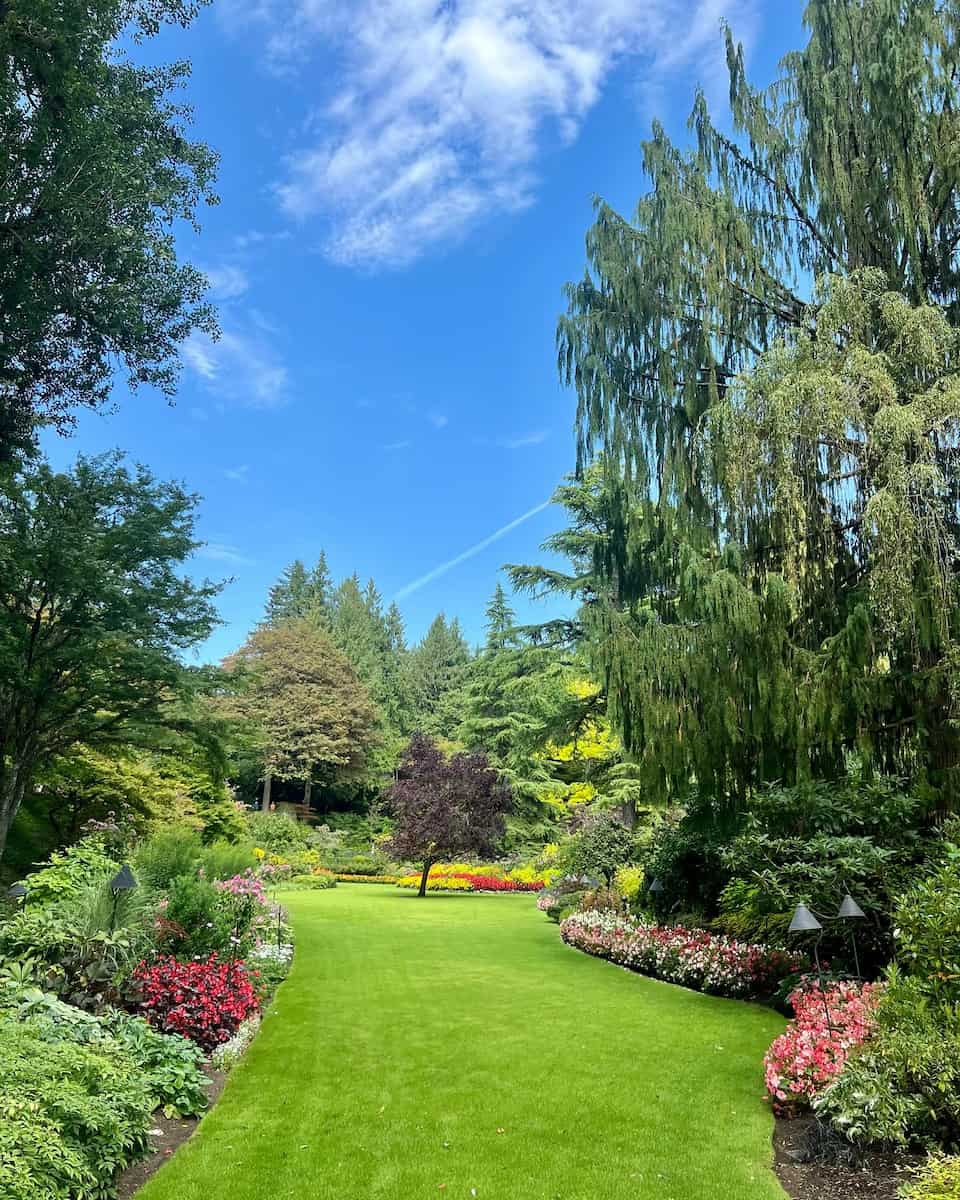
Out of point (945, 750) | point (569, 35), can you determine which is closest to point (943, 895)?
point (945, 750)

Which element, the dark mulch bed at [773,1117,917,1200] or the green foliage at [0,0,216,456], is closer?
the dark mulch bed at [773,1117,917,1200]

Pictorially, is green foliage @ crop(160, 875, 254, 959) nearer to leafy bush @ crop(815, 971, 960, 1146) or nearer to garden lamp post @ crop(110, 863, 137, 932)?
garden lamp post @ crop(110, 863, 137, 932)

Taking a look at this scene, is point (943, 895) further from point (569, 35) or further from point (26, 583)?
point (26, 583)

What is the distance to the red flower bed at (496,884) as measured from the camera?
2356 cm

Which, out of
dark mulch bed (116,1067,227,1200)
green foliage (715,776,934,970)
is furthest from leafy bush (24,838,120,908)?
green foliage (715,776,934,970)

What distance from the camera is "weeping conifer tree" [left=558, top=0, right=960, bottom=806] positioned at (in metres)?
6.72

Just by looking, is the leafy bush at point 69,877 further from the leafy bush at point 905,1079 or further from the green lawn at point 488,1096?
the leafy bush at point 905,1079

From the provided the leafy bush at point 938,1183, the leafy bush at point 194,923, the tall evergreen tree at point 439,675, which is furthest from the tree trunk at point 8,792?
the tall evergreen tree at point 439,675

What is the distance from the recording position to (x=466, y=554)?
36.2 m

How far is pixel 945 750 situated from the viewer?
6.77 meters

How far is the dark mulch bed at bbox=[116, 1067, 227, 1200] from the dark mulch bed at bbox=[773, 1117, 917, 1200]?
3469mm

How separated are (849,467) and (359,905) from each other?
14859 mm

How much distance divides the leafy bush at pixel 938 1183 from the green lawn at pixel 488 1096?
2.59 ft

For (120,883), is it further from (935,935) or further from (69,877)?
(935,935)
